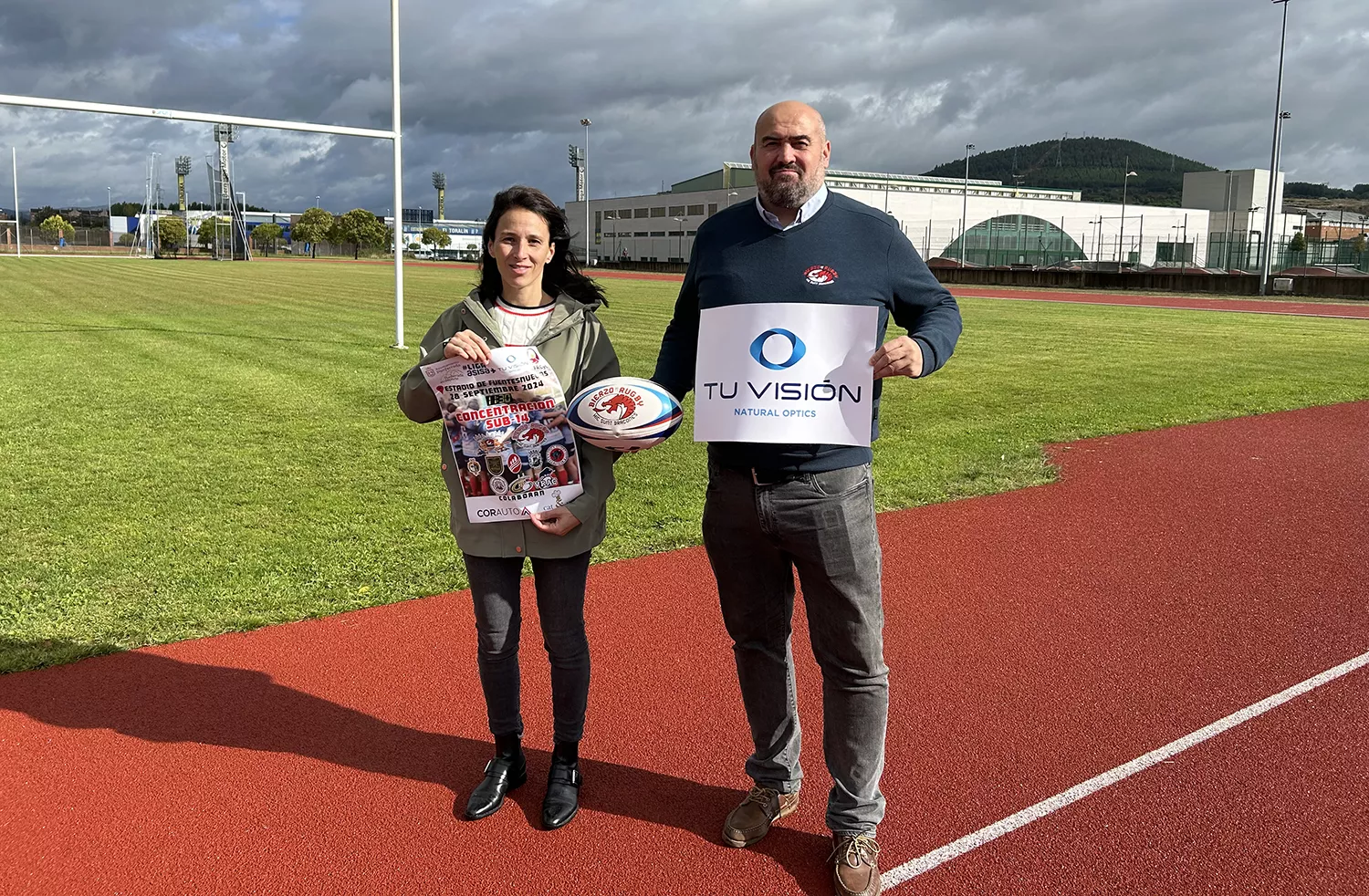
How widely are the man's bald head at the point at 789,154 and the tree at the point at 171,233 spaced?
10881 cm

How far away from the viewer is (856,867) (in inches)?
115

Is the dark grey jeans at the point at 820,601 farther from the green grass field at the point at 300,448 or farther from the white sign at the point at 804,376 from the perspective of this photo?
the green grass field at the point at 300,448

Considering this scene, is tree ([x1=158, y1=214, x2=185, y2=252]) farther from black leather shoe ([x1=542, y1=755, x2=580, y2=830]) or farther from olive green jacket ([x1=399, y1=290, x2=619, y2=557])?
black leather shoe ([x1=542, y1=755, x2=580, y2=830])

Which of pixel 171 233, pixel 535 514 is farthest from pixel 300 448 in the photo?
pixel 171 233

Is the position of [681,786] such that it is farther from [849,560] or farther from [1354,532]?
[1354,532]

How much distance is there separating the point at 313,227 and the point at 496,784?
115675mm

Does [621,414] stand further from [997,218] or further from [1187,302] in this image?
[997,218]

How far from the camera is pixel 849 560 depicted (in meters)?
2.82

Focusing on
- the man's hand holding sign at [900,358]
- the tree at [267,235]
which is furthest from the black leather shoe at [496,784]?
the tree at [267,235]

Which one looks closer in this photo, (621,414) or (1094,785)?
(621,414)

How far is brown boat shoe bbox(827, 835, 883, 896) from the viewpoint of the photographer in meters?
2.90

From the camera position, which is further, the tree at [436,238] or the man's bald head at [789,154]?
the tree at [436,238]

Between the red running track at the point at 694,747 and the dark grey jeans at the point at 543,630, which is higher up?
the dark grey jeans at the point at 543,630

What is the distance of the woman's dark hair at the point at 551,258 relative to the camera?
312 centimetres
